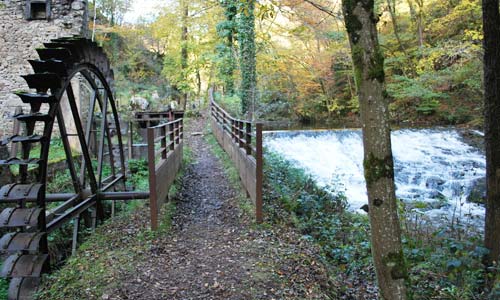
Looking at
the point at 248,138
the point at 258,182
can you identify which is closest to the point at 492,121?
the point at 258,182

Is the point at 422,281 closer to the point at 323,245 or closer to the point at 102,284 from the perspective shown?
the point at 323,245

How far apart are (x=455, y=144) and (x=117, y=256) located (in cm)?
A: 1516

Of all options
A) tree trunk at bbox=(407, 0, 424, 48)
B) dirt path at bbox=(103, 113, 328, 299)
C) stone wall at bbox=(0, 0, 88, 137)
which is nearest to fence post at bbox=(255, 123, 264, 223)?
dirt path at bbox=(103, 113, 328, 299)

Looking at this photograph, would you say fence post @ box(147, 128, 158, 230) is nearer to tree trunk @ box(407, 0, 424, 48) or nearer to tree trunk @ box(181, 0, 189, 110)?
tree trunk @ box(181, 0, 189, 110)

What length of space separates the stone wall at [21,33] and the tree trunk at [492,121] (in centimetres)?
1232

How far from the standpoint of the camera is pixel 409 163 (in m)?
13.3

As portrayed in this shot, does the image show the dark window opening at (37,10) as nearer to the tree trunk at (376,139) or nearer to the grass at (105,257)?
the grass at (105,257)

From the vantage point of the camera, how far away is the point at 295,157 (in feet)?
47.4

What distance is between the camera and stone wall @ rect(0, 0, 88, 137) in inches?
482

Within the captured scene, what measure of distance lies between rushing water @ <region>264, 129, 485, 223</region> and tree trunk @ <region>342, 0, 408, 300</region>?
6503 mm

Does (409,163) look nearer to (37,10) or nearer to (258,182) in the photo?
(258,182)

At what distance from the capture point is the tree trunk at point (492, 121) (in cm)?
460

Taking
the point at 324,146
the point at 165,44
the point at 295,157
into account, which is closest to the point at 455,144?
the point at 324,146

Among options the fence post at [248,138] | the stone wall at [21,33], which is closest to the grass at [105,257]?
the fence post at [248,138]
